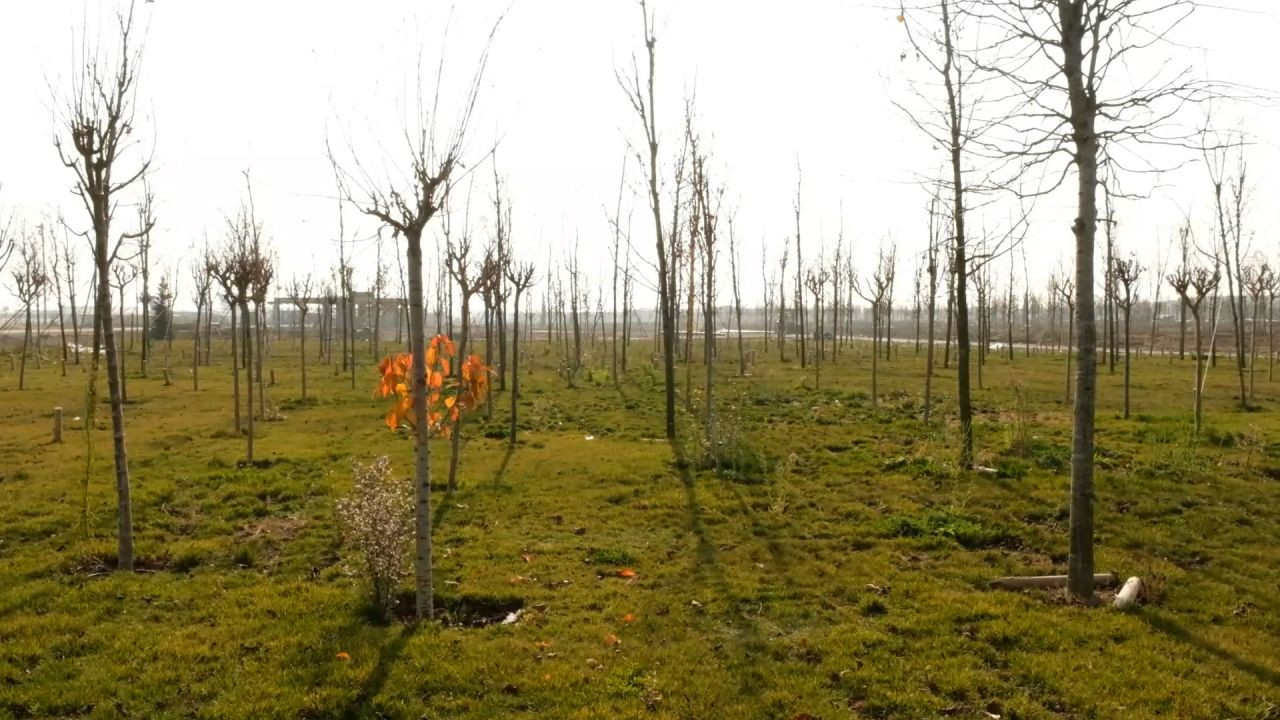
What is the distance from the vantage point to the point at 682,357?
33375mm

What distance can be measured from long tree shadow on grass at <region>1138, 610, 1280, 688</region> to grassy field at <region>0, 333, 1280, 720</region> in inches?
0.8

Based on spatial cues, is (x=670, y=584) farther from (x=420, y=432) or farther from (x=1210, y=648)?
(x=1210, y=648)

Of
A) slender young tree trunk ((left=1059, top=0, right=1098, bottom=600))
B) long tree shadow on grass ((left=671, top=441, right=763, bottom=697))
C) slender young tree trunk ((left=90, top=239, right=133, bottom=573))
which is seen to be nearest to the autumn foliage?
slender young tree trunk ((left=90, top=239, right=133, bottom=573))

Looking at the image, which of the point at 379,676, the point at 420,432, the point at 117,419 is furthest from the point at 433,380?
the point at 117,419

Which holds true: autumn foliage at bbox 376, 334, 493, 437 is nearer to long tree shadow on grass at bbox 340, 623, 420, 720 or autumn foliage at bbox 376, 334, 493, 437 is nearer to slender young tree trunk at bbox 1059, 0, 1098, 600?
long tree shadow on grass at bbox 340, 623, 420, 720

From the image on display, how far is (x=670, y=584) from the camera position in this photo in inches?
259

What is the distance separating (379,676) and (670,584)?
269 centimetres

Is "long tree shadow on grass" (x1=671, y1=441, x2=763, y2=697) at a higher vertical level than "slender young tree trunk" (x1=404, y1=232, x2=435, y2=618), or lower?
lower

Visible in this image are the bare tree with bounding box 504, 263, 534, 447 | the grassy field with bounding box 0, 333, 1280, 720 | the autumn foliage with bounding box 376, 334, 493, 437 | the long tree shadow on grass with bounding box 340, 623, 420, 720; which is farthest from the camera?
the bare tree with bounding box 504, 263, 534, 447

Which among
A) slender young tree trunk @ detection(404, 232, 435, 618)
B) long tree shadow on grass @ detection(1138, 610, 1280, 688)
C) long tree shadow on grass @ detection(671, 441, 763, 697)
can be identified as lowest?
long tree shadow on grass @ detection(671, 441, 763, 697)

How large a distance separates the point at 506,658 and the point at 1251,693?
15.4 ft

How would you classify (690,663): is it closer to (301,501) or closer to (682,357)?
(301,501)

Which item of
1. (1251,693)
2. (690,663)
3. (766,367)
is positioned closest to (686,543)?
(690,663)

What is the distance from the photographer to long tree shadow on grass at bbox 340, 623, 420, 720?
4.36 metres
